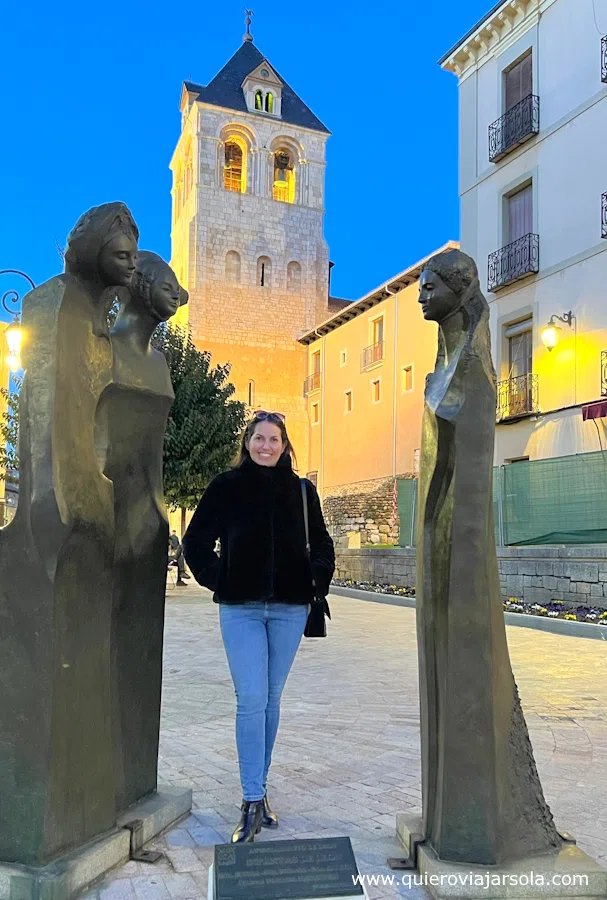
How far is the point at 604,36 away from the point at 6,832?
18370 mm

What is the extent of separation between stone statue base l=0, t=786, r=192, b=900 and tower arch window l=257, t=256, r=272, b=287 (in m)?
40.4

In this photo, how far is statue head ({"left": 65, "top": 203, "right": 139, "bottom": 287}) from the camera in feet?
9.20

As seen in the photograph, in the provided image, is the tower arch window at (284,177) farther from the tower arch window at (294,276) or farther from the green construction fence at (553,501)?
the green construction fence at (553,501)

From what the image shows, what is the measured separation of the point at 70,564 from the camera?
2.72m

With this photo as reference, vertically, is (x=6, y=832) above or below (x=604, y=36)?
below

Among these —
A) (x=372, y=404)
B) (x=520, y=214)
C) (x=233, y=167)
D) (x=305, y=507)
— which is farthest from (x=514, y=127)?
(x=233, y=167)

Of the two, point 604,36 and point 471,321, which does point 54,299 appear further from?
point 604,36

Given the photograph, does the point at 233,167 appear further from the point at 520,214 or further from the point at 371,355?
the point at 520,214

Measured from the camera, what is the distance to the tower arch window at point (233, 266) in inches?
1637

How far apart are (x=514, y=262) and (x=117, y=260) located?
17116 millimetres

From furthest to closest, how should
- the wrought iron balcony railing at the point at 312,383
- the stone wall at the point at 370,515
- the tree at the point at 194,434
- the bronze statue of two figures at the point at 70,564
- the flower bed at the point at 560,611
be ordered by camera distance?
the wrought iron balcony railing at the point at 312,383
the stone wall at the point at 370,515
the tree at the point at 194,434
the flower bed at the point at 560,611
the bronze statue of two figures at the point at 70,564

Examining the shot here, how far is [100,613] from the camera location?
2898mm

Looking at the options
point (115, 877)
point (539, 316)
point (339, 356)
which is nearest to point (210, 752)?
point (115, 877)

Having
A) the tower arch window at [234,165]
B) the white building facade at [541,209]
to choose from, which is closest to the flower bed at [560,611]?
the white building facade at [541,209]
